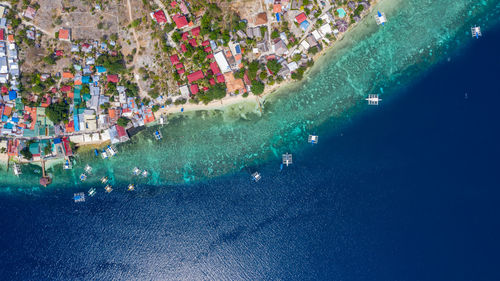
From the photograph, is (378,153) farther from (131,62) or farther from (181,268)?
(131,62)

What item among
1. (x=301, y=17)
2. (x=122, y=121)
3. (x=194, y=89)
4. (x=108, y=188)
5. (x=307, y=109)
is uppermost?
(x=301, y=17)

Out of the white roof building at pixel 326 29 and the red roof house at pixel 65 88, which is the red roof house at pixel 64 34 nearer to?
the red roof house at pixel 65 88

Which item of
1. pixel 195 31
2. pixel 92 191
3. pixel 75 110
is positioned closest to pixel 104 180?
pixel 92 191

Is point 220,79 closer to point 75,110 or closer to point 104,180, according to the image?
point 75,110

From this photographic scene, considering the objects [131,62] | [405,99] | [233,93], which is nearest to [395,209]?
[405,99]

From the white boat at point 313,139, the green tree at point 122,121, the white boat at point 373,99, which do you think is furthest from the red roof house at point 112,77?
the white boat at point 373,99

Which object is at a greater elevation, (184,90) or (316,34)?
(316,34)

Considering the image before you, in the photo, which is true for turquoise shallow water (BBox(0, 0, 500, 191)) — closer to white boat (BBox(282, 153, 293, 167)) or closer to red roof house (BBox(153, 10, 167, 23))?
white boat (BBox(282, 153, 293, 167))
